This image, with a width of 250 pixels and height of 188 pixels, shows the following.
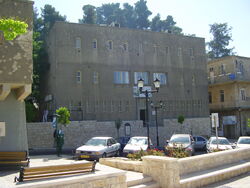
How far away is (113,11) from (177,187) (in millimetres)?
66008

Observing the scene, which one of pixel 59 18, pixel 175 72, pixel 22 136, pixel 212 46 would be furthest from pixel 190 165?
pixel 212 46

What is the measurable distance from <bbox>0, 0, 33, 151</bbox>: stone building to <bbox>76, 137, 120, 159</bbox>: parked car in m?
4.83

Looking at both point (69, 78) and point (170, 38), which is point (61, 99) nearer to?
point (69, 78)

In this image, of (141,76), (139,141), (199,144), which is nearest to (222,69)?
(141,76)

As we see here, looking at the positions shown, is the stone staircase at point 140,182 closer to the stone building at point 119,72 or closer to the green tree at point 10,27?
the green tree at point 10,27

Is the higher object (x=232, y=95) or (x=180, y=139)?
(x=232, y=95)

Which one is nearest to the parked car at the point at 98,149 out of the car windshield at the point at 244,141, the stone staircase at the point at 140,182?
the stone staircase at the point at 140,182

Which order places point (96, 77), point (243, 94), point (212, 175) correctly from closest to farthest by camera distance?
point (212, 175), point (96, 77), point (243, 94)

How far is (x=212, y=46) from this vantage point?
224 feet

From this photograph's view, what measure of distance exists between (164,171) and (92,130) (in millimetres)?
19943

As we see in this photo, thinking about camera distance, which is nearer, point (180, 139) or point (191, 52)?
point (180, 139)

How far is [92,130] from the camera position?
94.5 ft

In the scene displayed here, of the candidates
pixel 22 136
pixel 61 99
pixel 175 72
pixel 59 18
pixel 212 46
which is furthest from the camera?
pixel 212 46

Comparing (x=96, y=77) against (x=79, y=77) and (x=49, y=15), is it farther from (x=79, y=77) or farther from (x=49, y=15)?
(x=49, y=15)
